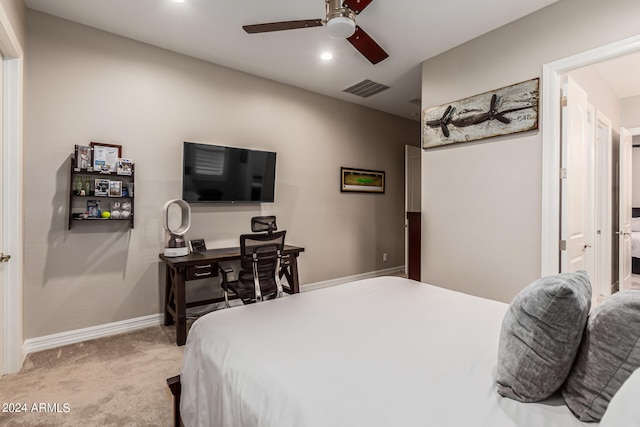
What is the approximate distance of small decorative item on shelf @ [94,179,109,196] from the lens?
9.30 feet

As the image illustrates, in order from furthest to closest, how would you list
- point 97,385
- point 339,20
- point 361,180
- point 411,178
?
point 411,178, point 361,180, point 97,385, point 339,20

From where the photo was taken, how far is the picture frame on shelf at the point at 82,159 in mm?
2709

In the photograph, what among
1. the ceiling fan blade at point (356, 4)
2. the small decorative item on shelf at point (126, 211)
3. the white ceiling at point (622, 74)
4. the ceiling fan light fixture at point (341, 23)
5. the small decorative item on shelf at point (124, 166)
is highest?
the white ceiling at point (622, 74)

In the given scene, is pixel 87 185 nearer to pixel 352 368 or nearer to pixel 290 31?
pixel 290 31

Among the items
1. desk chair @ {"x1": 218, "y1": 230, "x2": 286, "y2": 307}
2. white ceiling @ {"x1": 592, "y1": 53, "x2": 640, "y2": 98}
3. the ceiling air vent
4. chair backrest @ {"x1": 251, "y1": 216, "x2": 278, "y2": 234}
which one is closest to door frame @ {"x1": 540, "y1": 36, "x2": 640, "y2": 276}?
white ceiling @ {"x1": 592, "y1": 53, "x2": 640, "y2": 98}

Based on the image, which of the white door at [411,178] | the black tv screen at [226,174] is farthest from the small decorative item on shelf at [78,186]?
the white door at [411,178]

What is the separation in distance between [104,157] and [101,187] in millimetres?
273

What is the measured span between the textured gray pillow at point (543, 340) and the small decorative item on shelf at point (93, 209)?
322 cm

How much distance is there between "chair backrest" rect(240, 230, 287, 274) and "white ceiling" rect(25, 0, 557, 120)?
192cm

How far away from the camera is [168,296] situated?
3.26m

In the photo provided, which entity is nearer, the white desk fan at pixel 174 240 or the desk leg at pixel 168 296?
the white desk fan at pixel 174 240

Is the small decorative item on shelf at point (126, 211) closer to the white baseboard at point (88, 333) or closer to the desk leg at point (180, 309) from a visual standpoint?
the desk leg at point (180, 309)

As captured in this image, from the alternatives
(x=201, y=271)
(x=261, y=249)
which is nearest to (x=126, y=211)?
(x=201, y=271)

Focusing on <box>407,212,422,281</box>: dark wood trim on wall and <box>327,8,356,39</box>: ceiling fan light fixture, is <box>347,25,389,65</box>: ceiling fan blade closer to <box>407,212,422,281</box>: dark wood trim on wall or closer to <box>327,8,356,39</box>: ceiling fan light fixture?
<box>327,8,356,39</box>: ceiling fan light fixture
